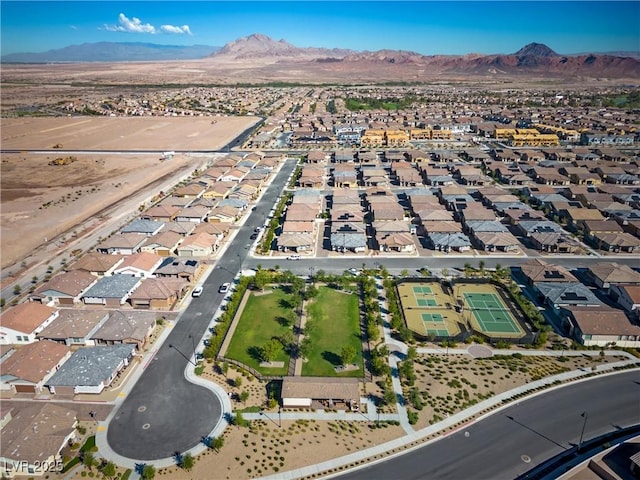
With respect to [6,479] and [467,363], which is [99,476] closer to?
[6,479]

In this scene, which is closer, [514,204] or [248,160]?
[514,204]

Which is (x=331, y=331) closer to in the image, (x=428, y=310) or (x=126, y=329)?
(x=428, y=310)

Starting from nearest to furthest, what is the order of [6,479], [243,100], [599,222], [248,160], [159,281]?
[6,479], [159,281], [599,222], [248,160], [243,100]

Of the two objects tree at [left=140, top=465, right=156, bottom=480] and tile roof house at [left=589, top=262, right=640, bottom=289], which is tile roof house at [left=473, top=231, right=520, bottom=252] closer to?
tile roof house at [left=589, top=262, right=640, bottom=289]

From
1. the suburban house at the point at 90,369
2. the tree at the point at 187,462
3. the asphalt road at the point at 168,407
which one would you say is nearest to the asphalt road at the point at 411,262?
the asphalt road at the point at 168,407

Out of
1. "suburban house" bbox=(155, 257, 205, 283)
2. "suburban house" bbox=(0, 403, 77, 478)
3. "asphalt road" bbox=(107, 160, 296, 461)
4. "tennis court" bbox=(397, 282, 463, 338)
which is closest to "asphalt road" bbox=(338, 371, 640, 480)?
"tennis court" bbox=(397, 282, 463, 338)

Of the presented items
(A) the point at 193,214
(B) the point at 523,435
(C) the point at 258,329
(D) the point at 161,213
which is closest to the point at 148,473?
(C) the point at 258,329

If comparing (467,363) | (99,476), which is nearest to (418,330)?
(467,363)
